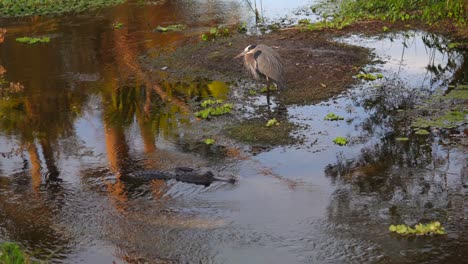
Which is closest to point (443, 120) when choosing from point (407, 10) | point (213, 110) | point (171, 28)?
point (213, 110)

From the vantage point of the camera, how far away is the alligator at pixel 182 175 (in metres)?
7.07

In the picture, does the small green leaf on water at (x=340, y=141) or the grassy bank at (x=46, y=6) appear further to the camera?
the grassy bank at (x=46, y=6)

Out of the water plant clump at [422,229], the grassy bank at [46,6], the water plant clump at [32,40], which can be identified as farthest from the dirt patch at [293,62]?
the grassy bank at [46,6]

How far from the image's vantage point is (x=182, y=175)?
7.16 meters

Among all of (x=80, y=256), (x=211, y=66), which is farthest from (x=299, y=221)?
(x=211, y=66)

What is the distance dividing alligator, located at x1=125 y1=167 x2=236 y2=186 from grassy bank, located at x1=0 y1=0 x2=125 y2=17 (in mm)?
13509

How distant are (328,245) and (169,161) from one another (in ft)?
9.45

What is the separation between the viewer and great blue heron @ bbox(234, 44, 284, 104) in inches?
388

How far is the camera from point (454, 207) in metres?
6.17

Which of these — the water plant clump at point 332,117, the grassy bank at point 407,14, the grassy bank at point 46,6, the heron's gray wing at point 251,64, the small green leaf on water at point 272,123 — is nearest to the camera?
the small green leaf on water at point 272,123

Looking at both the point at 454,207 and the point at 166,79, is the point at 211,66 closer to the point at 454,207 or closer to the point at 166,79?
the point at 166,79

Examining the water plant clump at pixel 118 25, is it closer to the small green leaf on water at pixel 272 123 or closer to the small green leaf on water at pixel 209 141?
the small green leaf on water at pixel 272 123

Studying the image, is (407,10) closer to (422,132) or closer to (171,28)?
(171,28)

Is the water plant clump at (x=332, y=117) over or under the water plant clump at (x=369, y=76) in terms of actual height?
under
